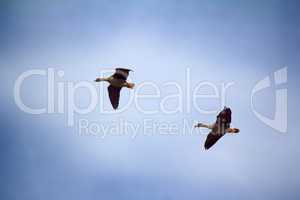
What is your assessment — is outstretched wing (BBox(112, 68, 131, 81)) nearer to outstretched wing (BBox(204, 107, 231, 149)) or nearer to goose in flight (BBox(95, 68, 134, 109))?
goose in flight (BBox(95, 68, 134, 109))

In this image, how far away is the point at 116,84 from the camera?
2211 millimetres

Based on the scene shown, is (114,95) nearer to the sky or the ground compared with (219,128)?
nearer to the sky

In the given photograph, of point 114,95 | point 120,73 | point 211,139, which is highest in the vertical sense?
point 120,73

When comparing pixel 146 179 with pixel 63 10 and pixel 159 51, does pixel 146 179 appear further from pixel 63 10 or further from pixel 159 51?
pixel 63 10

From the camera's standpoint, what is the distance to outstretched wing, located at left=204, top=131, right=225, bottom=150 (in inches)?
87.9

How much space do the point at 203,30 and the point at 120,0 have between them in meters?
0.53

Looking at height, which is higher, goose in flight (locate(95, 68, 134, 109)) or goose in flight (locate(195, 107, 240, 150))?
goose in flight (locate(95, 68, 134, 109))

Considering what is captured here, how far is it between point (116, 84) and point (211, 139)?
0.65 meters

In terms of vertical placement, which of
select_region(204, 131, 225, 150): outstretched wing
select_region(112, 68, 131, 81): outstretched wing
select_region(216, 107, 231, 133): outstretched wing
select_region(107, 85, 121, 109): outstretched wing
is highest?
select_region(112, 68, 131, 81): outstretched wing

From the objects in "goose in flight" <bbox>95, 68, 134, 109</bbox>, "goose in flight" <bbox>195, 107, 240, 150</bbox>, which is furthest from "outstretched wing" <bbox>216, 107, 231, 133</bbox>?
"goose in flight" <bbox>95, 68, 134, 109</bbox>

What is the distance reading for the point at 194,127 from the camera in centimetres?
224

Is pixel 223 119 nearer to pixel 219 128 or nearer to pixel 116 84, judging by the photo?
pixel 219 128

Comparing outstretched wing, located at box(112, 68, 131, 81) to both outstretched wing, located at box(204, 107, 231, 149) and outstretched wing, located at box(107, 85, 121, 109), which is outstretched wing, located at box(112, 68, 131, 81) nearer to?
outstretched wing, located at box(107, 85, 121, 109)

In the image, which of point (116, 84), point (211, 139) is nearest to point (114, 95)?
point (116, 84)
